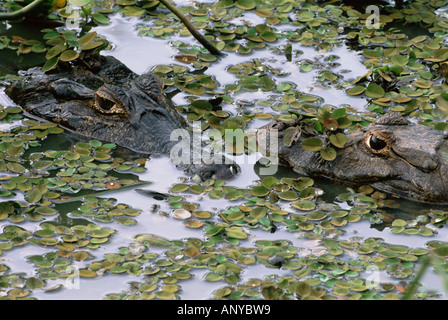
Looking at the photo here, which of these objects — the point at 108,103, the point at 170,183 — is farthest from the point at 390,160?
the point at 108,103

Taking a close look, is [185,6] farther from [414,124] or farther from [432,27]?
[414,124]

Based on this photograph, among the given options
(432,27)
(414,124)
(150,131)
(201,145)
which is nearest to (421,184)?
(414,124)

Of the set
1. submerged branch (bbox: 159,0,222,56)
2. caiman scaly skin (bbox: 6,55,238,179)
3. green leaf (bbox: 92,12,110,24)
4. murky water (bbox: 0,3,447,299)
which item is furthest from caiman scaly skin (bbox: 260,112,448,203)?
green leaf (bbox: 92,12,110,24)

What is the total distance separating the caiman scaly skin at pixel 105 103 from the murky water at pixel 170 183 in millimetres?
273

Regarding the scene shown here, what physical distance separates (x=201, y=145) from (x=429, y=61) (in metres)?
2.84

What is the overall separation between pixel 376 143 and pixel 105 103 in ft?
7.83

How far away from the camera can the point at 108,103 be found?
632 cm

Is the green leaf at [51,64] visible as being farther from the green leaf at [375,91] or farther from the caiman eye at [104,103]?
the green leaf at [375,91]

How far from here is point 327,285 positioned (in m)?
4.62

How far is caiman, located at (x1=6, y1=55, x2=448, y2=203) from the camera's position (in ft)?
18.6

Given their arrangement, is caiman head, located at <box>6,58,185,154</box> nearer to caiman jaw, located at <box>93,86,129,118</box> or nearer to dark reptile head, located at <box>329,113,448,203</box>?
caiman jaw, located at <box>93,86,129,118</box>

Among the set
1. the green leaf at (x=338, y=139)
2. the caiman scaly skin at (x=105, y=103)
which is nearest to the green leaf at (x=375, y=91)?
the green leaf at (x=338, y=139)
